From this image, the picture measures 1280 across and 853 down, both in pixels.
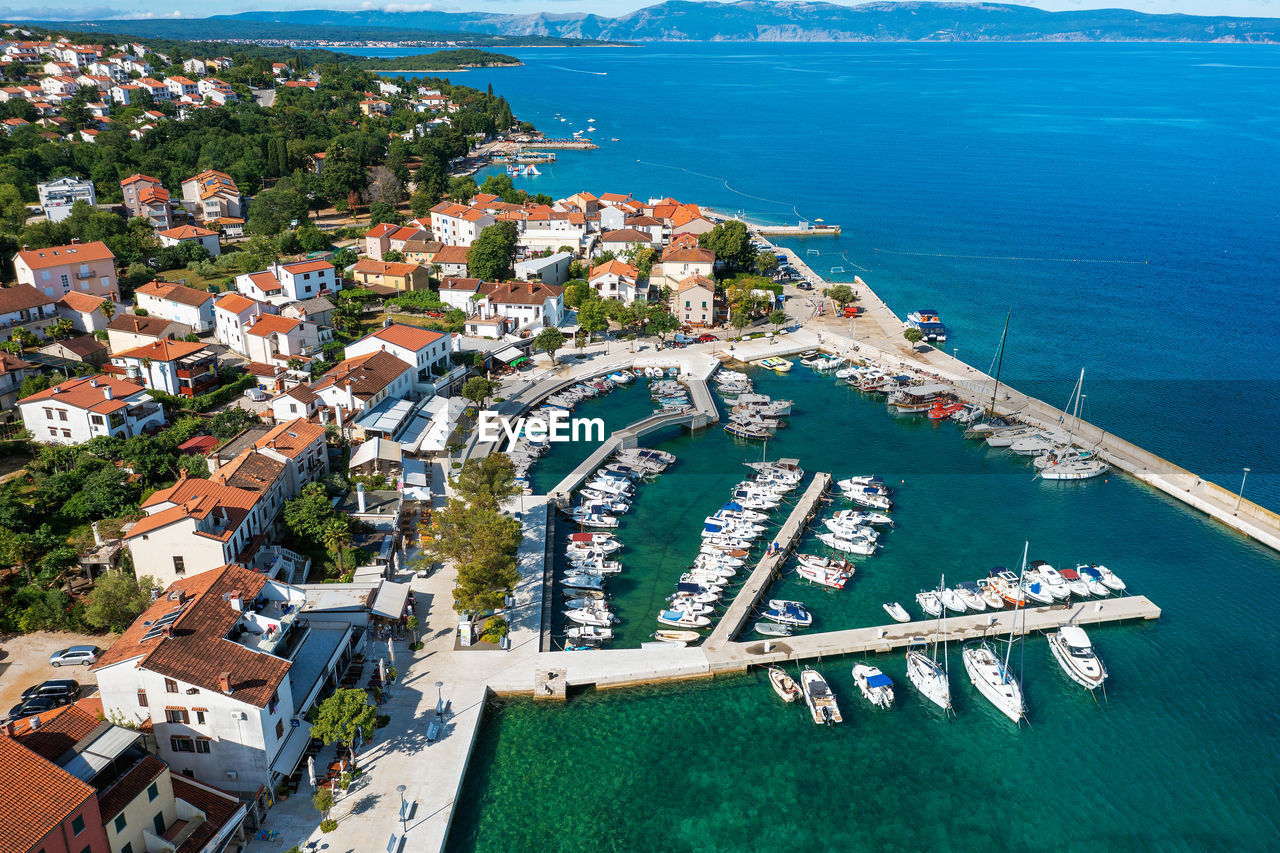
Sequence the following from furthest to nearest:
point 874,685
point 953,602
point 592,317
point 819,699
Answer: point 592,317, point 953,602, point 874,685, point 819,699

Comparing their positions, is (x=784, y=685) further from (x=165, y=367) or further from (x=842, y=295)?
(x=842, y=295)

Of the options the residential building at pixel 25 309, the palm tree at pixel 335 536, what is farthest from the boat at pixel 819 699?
the residential building at pixel 25 309

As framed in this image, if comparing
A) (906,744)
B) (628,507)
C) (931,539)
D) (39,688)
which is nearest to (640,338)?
(628,507)

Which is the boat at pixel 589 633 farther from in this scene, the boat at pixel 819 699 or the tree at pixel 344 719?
the tree at pixel 344 719

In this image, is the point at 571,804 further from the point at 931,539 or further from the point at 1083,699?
the point at 931,539

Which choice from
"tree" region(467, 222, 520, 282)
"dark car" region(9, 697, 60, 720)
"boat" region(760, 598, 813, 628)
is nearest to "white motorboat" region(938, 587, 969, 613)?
"boat" region(760, 598, 813, 628)

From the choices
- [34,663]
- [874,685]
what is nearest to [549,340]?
[874,685]
